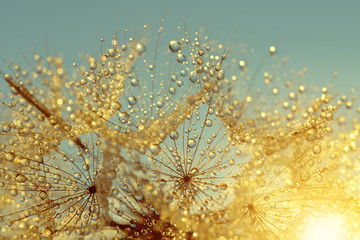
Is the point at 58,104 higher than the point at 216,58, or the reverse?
the point at 216,58

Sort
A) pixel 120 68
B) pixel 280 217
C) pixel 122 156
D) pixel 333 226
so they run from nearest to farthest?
pixel 122 156
pixel 333 226
pixel 280 217
pixel 120 68

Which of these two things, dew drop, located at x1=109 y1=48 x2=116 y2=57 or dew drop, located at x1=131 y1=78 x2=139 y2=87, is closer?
dew drop, located at x1=131 y1=78 x2=139 y2=87

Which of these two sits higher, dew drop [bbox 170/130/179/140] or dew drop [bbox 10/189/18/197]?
dew drop [bbox 170/130/179/140]

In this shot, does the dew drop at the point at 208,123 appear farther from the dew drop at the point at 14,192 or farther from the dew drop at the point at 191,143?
the dew drop at the point at 14,192

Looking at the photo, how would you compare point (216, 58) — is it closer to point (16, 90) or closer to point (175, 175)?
point (175, 175)

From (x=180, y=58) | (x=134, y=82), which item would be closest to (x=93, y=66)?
(x=134, y=82)

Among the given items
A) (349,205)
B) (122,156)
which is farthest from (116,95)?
(349,205)

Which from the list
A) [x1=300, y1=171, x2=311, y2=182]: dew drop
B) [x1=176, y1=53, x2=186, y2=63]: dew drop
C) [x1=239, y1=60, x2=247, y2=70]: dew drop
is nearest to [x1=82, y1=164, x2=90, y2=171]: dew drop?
[x1=176, y1=53, x2=186, y2=63]: dew drop

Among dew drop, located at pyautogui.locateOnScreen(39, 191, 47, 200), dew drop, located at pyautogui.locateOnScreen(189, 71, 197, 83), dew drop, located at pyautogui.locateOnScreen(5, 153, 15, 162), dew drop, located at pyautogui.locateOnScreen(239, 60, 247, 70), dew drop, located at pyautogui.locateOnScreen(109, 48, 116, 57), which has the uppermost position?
dew drop, located at pyautogui.locateOnScreen(239, 60, 247, 70)

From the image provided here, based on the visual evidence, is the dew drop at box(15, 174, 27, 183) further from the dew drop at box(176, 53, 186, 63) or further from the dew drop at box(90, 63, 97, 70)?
the dew drop at box(176, 53, 186, 63)
